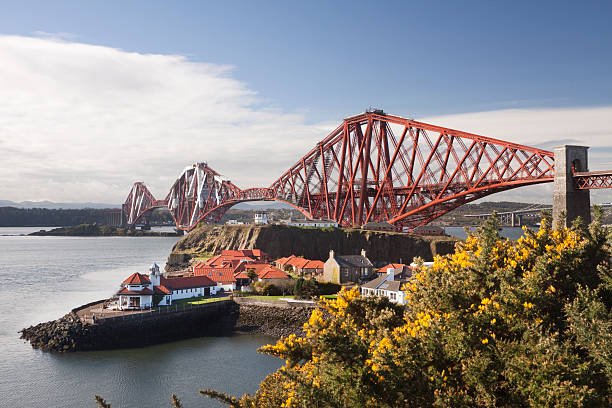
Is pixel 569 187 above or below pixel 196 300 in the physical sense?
above

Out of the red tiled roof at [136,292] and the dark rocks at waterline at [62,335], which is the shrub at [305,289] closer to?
the red tiled roof at [136,292]

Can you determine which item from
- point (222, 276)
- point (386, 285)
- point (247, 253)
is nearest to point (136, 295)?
point (222, 276)

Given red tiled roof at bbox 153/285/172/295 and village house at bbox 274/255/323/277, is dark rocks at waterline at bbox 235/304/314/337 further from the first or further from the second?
village house at bbox 274/255/323/277

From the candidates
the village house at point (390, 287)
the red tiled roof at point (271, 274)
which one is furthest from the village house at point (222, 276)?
the village house at point (390, 287)

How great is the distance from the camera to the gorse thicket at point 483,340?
11500 mm

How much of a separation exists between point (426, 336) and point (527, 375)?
252cm

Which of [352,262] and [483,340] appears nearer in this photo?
[483,340]

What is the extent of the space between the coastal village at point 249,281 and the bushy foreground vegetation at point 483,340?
30817 millimetres

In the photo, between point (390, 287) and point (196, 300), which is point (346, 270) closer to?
point (390, 287)

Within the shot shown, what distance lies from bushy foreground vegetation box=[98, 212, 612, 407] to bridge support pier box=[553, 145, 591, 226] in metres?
21.7

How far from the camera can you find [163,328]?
47.0 m

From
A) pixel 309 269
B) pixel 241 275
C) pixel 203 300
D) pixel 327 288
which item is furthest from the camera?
pixel 309 269

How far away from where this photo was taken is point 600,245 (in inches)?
655

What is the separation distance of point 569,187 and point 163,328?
118 ft
